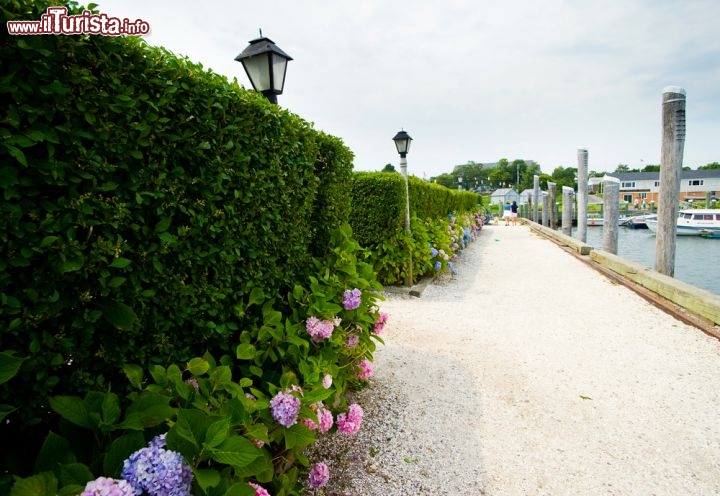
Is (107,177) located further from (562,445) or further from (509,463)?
(562,445)

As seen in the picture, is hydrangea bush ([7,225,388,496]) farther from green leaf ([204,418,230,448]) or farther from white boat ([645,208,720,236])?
white boat ([645,208,720,236])

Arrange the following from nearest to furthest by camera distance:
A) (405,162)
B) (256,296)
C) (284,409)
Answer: (284,409)
(256,296)
(405,162)

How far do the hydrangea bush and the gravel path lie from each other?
1.67ft

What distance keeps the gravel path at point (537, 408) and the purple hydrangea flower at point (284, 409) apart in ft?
2.57

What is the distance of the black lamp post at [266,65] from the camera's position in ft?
12.2

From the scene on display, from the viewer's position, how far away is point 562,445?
2688mm

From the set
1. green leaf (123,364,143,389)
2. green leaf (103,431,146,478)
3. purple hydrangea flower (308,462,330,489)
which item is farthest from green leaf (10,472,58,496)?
purple hydrangea flower (308,462,330,489)

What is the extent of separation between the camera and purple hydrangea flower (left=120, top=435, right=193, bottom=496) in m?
1.08

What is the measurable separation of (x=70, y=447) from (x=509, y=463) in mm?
2410

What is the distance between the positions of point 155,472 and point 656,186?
8785 centimetres

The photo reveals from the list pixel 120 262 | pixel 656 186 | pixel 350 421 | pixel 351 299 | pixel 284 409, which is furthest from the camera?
pixel 656 186

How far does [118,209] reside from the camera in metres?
1.48

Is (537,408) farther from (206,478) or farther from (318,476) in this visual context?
(206,478)

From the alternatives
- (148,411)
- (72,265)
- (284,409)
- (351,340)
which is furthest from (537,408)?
(72,265)
